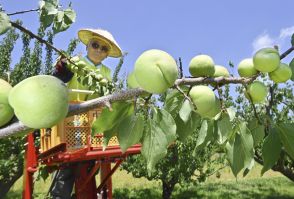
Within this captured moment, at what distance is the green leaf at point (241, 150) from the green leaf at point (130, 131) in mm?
264

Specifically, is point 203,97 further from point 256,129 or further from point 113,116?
point 256,129

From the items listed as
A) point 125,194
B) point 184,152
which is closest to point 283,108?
point 184,152

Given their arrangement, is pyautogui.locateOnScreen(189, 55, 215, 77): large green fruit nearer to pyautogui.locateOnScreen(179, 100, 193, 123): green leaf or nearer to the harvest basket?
pyautogui.locateOnScreen(179, 100, 193, 123): green leaf

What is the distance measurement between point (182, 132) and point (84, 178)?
165 inches

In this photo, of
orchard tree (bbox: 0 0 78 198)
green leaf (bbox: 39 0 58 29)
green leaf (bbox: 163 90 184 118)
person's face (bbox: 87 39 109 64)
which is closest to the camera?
green leaf (bbox: 163 90 184 118)

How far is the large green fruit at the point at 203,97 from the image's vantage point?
807 millimetres

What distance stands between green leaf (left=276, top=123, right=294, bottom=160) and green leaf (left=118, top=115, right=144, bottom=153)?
0.37 metres

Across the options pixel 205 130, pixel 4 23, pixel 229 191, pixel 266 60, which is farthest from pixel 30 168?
pixel 229 191

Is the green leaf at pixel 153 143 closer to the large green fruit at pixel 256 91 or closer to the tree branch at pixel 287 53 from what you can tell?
the large green fruit at pixel 256 91

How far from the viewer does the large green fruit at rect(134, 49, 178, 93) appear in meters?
0.65

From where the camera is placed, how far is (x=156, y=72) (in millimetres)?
654

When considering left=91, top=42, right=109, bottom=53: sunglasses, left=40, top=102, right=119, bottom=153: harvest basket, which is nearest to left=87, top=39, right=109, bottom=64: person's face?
left=91, top=42, right=109, bottom=53: sunglasses

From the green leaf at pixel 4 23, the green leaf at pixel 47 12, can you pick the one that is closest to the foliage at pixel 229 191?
the green leaf at pixel 47 12

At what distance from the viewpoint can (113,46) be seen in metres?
3.78
